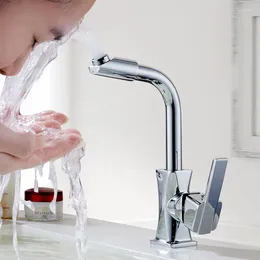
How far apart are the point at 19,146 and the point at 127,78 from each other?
1.52 ft

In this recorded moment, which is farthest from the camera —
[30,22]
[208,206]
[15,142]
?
[208,206]

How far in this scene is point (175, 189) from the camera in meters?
1.20

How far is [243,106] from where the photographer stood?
156cm

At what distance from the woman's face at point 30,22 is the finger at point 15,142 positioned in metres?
0.11

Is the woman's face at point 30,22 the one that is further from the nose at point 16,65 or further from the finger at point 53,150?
the finger at point 53,150

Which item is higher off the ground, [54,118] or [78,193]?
[54,118]

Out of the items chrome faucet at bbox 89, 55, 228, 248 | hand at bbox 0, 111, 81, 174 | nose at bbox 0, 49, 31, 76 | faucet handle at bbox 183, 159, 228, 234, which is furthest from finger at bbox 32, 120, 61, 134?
nose at bbox 0, 49, 31, 76

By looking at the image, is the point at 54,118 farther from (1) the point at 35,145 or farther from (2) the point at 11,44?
(2) the point at 11,44

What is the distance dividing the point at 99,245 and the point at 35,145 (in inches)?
19.9

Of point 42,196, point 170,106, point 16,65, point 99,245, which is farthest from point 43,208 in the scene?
point 16,65

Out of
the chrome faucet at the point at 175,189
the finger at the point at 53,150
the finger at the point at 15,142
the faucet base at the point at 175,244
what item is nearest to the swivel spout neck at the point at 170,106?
the chrome faucet at the point at 175,189

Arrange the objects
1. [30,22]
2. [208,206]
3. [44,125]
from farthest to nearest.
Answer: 1. [208,206]
2. [44,125]
3. [30,22]

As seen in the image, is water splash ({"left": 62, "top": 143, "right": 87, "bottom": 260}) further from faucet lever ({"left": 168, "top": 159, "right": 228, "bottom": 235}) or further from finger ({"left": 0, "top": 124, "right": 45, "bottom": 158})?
finger ({"left": 0, "top": 124, "right": 45, "bottom": 158})

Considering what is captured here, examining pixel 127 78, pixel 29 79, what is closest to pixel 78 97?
pixel 127 78
